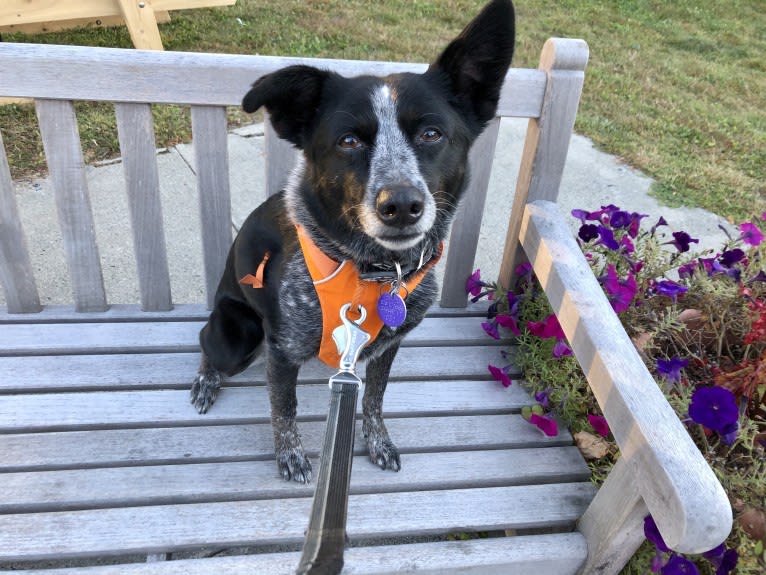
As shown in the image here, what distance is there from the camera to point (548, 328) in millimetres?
2303

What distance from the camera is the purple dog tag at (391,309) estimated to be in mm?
1728

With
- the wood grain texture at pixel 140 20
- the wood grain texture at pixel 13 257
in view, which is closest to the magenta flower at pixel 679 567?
the wood grain texture at pixel 13 257

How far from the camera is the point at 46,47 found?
191 centimetres

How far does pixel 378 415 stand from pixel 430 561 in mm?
539

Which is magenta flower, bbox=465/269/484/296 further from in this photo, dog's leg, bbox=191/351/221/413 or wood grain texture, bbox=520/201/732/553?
dog's leg, bbox=191/351/221/413

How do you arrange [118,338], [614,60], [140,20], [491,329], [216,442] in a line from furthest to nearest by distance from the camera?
[614,60], [140,20], [491,329], [118,338], [216,442]

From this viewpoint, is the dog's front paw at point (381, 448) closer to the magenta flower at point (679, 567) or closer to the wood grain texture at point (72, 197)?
the magenta flower at point (679, 567)

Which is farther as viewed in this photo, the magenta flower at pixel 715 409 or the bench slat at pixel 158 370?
the bench slat at pixel 158 370

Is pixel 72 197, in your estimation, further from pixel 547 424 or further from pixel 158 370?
pixel 547 424

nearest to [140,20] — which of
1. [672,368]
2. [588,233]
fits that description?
[588,233]

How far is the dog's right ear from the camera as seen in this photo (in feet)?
5.19

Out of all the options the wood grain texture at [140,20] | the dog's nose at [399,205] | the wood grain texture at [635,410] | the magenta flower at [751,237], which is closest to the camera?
the wood grain texture at [635,410]

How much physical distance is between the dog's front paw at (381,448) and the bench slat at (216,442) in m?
0.06

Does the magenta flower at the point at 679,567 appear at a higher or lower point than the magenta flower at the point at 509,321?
lower
